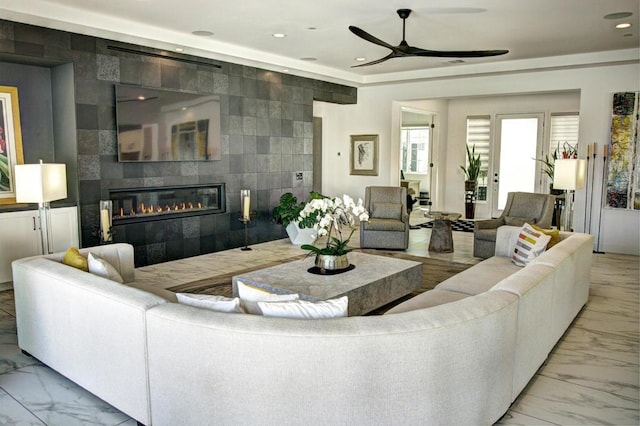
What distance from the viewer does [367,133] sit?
930 cm

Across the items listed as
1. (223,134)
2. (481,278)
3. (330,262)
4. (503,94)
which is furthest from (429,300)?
(503,94)

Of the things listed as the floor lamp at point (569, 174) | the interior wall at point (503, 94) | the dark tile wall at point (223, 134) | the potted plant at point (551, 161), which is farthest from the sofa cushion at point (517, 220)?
the dark tile wall at point (223, 134)

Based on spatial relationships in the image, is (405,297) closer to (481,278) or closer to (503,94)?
(481,278)

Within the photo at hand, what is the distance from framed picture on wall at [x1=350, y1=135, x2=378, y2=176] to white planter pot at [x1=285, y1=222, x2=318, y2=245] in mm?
2357

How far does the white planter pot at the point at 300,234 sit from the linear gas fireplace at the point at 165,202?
1.09 meters

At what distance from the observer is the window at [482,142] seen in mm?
10461

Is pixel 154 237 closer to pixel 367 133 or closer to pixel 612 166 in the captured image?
pixel 367 133

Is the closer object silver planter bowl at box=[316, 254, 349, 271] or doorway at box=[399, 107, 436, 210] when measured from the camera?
silver planter bowl at box=[316, 254, 349, 271]

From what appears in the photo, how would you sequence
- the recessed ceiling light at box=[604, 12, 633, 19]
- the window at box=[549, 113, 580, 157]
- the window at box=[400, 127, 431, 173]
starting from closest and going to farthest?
the recessed ceiling light at box=[604, 12, 633, 19] < the window at box=[549, 113, 580, 157] < the window at box=[400, 127, 431, 173]

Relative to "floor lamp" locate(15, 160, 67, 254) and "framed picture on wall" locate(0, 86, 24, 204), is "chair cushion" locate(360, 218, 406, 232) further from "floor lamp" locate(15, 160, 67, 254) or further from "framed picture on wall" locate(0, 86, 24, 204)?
"framed picture on wall" locate(0, 86, 24, 204)

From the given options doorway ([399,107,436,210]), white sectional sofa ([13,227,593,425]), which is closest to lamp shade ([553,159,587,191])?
white sectional sofa ([13,227,593,425])

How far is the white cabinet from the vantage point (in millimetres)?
4867

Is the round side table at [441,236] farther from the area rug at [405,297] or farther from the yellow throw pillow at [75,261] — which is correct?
the yellow throw pillow at [75,261]

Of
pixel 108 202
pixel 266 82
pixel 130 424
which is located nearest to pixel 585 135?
pixel 266 82
